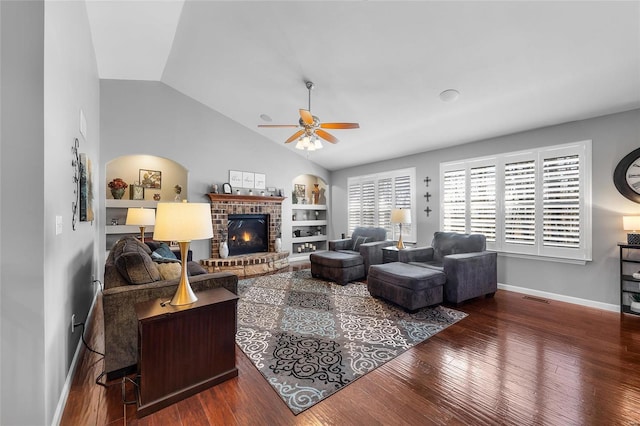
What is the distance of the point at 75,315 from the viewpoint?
7.86 ft

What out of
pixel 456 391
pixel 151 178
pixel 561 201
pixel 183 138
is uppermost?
pixel 183 138

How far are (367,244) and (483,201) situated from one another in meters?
2.11

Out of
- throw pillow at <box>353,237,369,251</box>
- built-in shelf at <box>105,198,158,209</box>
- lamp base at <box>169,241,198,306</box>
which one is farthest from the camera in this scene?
throw pillow at <box>353,237,369,251</box>

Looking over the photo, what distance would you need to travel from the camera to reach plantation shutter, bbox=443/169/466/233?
4.82 meters

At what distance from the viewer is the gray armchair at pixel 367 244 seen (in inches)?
197

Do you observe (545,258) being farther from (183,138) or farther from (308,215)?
(183,138)

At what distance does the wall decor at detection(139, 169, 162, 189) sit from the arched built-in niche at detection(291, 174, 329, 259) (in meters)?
3.02

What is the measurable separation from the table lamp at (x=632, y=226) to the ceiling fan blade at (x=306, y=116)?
3.91 m

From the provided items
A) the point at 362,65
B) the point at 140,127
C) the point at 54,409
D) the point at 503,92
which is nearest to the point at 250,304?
the point at 54,409

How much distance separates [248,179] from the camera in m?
6.05

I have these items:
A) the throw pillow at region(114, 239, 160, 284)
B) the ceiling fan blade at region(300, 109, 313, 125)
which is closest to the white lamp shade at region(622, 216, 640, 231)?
the ceiling fan blade at region(300, 109, 313, 125)

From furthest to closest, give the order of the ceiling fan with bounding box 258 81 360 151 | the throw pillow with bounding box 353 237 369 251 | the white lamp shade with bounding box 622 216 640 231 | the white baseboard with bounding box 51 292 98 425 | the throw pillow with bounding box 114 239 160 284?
1. the throw pillow with bounding box 353 237 369 251
2. the ceiling fan with bounding box 258 81 360 151
3. the white lamp shade with bounding box 622 216 640 231
4. the throw pillow with bounding box 114 239 160 284
5. the white baseboard with bounding box 51 292 98 425

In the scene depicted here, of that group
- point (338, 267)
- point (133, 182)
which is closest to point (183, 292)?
point (338, 267)

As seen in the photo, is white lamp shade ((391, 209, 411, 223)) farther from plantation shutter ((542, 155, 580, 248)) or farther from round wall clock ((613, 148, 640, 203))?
round wall clock ((613, 148, 640, 203))
